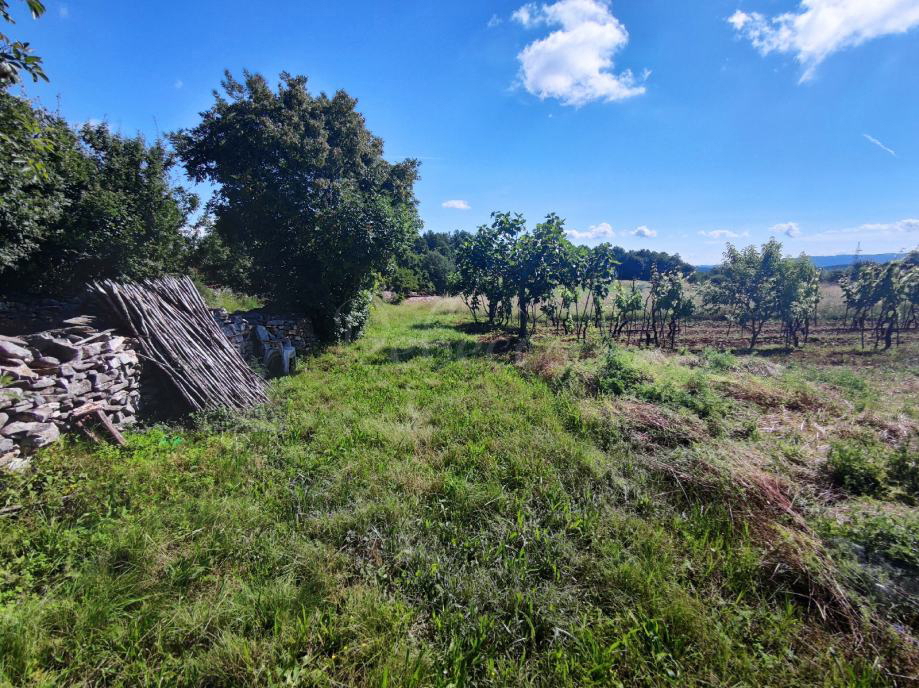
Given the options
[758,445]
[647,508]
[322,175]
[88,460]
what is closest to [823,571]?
[647,508]

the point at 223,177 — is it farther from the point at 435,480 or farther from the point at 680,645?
the point at 680,645

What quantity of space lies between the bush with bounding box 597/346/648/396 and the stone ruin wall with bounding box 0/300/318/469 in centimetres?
790

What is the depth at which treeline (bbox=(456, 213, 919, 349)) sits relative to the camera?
12.4 meters

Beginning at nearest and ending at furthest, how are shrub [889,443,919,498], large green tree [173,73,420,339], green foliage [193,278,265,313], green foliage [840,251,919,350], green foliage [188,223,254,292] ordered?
shrub [889,443,919,498] → large green tree [173,73,420,339] → green foliage [188,223,254,292] → green foliage [193,278,265,313] → green foliage [840,251,919,350]

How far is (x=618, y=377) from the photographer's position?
6.95 meters

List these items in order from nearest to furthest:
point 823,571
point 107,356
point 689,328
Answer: point 823,571, point 107,356, point 689,328

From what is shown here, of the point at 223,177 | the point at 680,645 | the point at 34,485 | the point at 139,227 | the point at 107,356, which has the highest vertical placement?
the point at 223,177

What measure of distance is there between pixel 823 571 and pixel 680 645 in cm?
137

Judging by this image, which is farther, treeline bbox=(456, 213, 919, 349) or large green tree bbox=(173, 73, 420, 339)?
treeline bbox=(456, 213, 919, 349)

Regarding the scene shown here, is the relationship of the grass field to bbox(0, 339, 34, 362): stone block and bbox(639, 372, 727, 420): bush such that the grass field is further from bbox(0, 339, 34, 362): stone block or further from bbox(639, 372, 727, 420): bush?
bbox(0, 339, 34, 362): stone block

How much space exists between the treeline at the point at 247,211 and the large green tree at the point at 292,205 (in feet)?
0.10

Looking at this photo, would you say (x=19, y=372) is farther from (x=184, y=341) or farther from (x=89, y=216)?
(x=89, y=216)

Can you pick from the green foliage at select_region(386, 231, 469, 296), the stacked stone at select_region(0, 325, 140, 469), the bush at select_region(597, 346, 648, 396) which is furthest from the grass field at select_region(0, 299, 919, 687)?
the green foliage at select_region(386, 231, 469, 296)

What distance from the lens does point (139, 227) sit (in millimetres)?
10062
